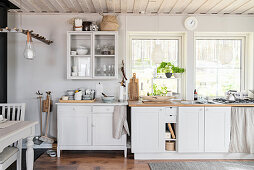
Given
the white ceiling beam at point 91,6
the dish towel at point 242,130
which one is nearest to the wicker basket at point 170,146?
the dish towel at point 242,130

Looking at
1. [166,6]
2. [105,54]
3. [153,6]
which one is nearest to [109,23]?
[105,54]

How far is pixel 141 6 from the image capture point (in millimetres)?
3598

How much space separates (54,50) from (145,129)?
89.3 inches

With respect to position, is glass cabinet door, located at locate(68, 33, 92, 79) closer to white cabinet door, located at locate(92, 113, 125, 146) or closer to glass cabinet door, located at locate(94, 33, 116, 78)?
glass cabinet door, located at locate(94, 33, 116, 78)

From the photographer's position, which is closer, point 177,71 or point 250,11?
point 250,11

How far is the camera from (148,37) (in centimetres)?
413

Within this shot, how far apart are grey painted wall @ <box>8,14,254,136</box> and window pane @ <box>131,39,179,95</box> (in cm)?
29

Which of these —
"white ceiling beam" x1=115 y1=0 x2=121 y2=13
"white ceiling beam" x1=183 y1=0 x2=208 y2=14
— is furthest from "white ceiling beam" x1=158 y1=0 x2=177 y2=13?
"white ceiling beam" x1=115 y1=0 x2=121 y2=13

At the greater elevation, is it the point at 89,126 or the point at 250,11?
the point at 250,11

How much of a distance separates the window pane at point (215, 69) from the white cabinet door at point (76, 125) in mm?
2341

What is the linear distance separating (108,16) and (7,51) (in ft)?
6.72

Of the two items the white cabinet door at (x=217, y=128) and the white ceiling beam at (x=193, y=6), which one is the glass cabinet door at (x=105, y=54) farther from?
the white cabinet door at (x=217, y=128)

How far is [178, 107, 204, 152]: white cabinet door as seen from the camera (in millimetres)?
3365

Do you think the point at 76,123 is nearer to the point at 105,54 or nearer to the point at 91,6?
the point at 105,54
